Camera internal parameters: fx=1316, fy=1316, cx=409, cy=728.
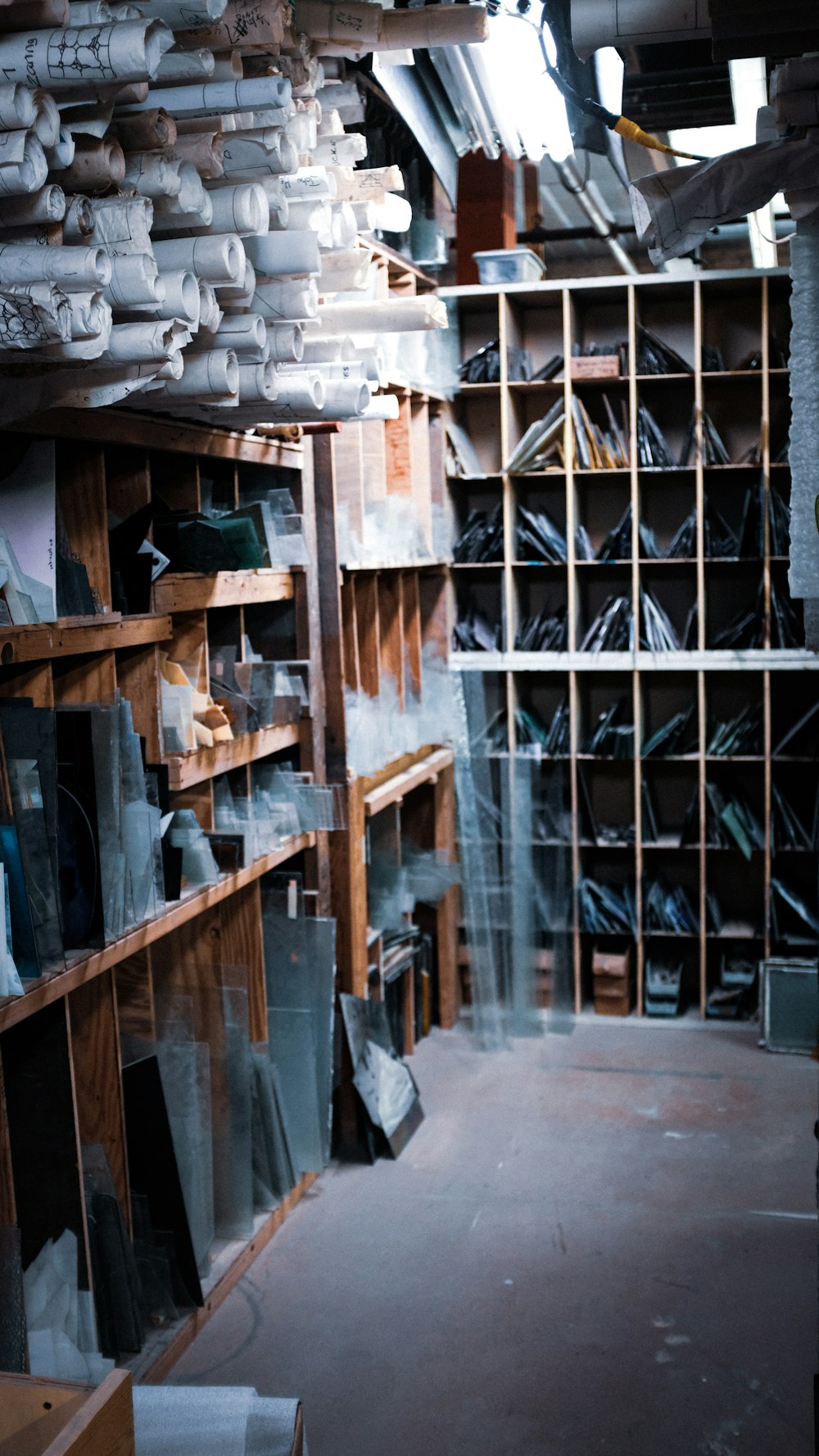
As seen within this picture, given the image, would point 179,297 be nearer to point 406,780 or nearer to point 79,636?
point 79,636

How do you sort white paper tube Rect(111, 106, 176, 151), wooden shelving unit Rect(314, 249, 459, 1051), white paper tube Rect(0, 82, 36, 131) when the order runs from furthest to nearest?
1. wooden shelving unit Rect(314, 249, 459, 1051)
2. white paper tube Rect(111, 106, 176, 151)
3. white paper tube Rect(0, 82, 36, 131)

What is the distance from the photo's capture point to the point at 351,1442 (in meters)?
2.84

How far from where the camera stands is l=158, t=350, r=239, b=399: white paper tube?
93.9 inches

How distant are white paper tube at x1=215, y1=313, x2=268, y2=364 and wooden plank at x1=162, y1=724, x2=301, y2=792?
1087 mm

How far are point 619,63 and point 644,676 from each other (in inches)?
117

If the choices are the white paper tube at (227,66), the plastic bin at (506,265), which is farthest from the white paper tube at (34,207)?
the plastic bin at (506,265)

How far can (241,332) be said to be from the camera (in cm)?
241

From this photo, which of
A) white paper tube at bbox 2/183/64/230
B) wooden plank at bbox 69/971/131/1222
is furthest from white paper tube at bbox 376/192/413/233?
wooden plank at bbox 69/971/131/1222

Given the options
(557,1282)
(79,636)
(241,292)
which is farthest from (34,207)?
(557,1282)

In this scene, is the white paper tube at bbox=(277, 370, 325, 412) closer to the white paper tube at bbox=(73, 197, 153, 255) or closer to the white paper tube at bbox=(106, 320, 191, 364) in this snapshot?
the white paper tube at bbox=(106, 320, 191, 364)

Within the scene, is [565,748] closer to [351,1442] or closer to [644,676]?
[644,676]

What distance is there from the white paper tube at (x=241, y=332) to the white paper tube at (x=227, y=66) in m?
0.45

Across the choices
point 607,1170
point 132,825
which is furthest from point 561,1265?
point 132,825

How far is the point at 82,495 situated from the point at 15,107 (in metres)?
1.36
